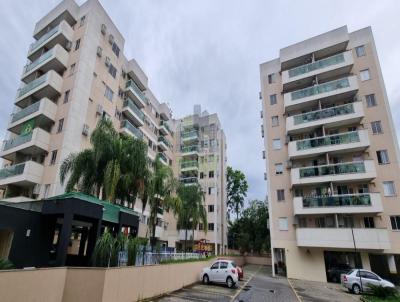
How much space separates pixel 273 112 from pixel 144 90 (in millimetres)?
19698

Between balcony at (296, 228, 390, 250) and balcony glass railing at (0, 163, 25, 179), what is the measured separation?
27091mm

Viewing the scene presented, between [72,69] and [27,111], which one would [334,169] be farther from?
[27,111]

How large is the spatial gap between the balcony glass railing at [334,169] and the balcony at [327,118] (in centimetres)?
490

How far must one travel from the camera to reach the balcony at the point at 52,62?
26250 mm

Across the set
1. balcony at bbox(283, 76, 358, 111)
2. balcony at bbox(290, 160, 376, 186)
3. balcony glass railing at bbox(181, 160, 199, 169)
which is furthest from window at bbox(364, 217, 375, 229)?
balcony glass railing at bbox(181, 160, 199, 169)

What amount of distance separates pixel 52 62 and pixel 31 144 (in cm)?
935

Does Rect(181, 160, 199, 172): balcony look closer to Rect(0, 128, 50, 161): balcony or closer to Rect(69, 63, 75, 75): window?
Rect(0, 128, 50, 161): balcony

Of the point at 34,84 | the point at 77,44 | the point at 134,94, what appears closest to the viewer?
the point at 34,84

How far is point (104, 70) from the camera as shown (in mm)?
29094

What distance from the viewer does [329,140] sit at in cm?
2656

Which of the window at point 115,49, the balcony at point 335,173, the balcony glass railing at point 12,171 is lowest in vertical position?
the balcony glass railing at point 12,171

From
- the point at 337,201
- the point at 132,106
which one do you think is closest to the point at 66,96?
the point at 132,106

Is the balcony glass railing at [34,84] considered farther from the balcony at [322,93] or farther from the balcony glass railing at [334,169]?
the balcony glass railing at [334,169]

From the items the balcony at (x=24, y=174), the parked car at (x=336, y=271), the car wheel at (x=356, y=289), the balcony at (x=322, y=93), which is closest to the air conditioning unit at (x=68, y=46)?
the balcony at (x=24, y=174)
